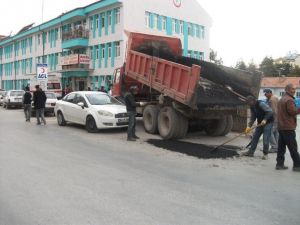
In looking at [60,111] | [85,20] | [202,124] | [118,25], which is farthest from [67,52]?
[202,124]

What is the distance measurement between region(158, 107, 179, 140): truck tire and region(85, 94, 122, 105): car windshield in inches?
109

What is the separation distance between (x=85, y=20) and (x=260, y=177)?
3822cm

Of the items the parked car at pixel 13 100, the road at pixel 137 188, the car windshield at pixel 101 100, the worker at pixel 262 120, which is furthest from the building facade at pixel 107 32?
the road at pixel 137 188

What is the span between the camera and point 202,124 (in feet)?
46.6

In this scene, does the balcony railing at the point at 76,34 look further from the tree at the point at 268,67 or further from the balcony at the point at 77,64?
the tree at the point at 268,67

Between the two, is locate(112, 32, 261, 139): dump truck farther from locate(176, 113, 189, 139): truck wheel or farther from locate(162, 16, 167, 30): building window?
locate(162, 16, 167, 30): building window

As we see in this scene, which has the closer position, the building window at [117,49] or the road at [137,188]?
the road at [137,188]

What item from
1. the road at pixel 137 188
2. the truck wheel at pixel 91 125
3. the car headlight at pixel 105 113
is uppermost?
the car headlight at pixel 105 113

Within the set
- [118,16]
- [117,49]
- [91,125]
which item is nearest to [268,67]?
[117,49]

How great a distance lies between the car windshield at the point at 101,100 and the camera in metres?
15.3

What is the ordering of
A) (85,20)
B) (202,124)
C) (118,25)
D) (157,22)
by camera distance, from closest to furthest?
A: (202,124) < (118,25) < (157,22) < (85,20)

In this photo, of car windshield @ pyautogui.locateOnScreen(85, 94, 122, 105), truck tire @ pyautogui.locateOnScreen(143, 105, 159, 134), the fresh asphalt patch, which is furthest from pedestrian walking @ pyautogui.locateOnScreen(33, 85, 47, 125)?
the fresh asphalt patch

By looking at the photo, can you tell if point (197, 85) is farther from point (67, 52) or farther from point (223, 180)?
point (67, 52)

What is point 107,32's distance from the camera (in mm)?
39156
